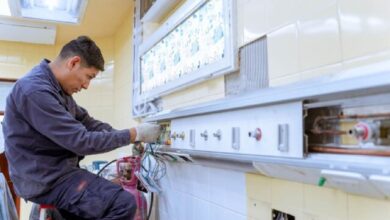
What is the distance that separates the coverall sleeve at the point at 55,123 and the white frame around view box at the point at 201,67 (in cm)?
64

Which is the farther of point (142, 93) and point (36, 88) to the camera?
point (142, 93)

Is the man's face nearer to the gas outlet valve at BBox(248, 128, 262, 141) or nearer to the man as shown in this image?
the man

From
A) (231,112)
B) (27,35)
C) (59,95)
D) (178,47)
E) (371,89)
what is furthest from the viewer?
(27,35)

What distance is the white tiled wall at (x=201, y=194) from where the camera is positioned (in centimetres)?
148

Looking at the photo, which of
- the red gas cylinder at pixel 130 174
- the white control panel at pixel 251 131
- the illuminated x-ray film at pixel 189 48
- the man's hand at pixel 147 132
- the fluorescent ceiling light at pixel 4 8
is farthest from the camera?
the fluorescent ceiling light at pixel 4 8

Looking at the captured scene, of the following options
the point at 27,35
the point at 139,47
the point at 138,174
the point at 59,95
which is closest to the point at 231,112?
the point at 59,95

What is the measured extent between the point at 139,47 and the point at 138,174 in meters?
1.17

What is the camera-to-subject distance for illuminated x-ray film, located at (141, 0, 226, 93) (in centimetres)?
162

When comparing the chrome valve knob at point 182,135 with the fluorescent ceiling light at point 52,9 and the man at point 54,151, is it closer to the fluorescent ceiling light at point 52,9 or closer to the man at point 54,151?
the man at point 54,151

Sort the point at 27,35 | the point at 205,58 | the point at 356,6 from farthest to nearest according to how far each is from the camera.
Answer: the point at 27,35
the point at 205,58
the point at 356,6

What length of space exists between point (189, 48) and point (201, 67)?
242mm

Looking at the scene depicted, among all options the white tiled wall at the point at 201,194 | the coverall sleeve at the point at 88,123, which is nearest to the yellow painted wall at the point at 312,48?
the white tiled wall at the point at 201,194

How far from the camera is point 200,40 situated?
1.80 m

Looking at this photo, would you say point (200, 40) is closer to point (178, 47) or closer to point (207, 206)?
point (178, 47)
